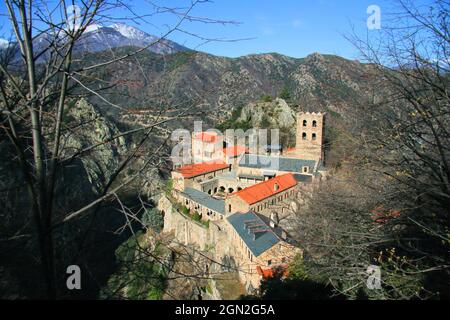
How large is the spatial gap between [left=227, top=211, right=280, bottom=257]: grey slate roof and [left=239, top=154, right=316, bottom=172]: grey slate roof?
1212cm

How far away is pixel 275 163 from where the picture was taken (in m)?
32.9

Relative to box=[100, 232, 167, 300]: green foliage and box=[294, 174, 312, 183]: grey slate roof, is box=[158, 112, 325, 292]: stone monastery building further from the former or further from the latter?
box=[100, 232, 167, 300]: green foliage

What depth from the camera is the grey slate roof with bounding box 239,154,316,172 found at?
3162 cm

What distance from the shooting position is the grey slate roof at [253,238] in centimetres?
1703

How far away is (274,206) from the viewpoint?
26.1m

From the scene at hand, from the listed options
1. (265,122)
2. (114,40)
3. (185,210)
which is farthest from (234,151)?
(114,40)

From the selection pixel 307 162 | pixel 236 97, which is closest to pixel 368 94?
pixel 236 97

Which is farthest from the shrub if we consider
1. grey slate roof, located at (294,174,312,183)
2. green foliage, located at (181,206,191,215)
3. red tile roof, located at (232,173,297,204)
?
grey slate roof, located at (294,174,312,183)

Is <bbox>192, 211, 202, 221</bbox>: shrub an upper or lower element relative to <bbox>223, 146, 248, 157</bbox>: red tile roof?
lower

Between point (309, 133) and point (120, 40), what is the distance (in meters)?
31.8

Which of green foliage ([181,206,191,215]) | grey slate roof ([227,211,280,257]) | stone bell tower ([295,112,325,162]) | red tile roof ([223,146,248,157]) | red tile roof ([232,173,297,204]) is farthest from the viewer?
red tile roof ([223,146,248,157])

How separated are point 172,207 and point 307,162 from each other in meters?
13.2

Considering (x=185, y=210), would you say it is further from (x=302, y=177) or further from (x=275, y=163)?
(x=302, y=177)
